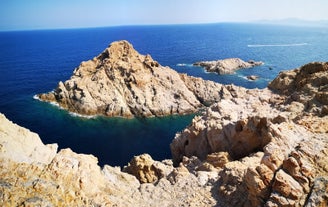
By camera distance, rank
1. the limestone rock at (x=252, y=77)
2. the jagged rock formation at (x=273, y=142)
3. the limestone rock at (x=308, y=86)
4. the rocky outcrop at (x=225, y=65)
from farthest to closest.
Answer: the rocky outcrop at (x=225, y=65), the limestone rock at (x=252, y=77), the limestone rock at (x=308, y=86), the jagged rock formation at (x=273, y=142)

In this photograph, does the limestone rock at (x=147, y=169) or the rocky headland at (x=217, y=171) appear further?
the limestone rock at (x=147, y=169)

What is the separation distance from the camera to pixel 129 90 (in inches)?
3108

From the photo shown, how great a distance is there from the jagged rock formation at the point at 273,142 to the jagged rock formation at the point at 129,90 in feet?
111

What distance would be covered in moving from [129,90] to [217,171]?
5439 centimetres

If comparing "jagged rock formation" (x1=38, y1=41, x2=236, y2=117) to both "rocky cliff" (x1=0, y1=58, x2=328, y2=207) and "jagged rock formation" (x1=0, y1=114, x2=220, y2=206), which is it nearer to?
"rocky cliff" (x1=0, y1=58, x2=328, y2=207)

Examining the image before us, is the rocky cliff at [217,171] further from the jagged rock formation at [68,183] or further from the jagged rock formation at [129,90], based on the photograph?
the jagged rock formation at [129,90]

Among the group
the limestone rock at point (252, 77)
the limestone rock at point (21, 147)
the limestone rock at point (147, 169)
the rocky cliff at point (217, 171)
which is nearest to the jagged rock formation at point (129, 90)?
the limestone rock at point (252, 77)

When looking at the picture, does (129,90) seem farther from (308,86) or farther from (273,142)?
(273,142)

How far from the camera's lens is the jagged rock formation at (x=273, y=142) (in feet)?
58.7

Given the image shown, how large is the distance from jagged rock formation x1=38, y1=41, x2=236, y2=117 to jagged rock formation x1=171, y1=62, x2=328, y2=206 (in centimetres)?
3384

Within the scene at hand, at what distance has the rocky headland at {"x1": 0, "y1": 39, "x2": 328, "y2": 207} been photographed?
17797mm

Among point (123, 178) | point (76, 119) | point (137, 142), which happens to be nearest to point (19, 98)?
point (76, 119)

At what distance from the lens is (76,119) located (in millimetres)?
72250

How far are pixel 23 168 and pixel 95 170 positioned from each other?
5659 millimetres
